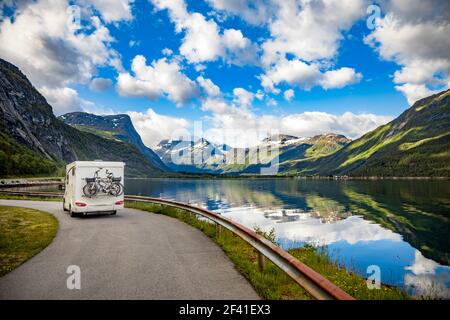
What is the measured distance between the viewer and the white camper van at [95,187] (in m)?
21.1

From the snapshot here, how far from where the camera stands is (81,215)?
74.9 feet

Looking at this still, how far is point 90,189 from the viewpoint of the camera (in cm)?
2111

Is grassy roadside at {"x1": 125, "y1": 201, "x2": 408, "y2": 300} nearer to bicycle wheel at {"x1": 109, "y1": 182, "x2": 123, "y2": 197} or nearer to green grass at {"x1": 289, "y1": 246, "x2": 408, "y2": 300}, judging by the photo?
green grass at {"x1": 289, "y1": 246, "x2": 408, "y2": 300}

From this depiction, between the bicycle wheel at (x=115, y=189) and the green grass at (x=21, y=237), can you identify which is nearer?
the green grass at (x=21, y=237)

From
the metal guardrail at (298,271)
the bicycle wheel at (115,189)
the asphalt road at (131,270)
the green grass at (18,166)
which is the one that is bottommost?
the asphalt road at (131,270)

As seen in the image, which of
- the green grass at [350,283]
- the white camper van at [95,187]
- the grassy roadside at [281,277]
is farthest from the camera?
the white camper van at [95,187]

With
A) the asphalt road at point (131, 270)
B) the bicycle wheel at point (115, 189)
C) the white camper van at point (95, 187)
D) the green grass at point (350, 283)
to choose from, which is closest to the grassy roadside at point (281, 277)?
the green grass at point (350, 283)

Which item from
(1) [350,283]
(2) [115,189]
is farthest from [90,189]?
(1) [350,283]

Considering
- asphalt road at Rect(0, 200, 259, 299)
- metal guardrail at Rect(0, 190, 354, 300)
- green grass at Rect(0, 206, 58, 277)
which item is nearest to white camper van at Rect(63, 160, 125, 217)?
green grass at Rect(0, 206, 58, 277)

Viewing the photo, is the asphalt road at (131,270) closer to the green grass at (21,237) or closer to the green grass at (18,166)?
the green grass at (21,237)

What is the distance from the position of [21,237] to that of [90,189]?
7.42 m

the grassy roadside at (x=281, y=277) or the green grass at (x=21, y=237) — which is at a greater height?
the green grass at (x=21, y=237)

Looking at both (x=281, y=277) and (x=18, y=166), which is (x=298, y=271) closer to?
(x=281, y=277)

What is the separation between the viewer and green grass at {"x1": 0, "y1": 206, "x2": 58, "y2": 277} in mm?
10309
